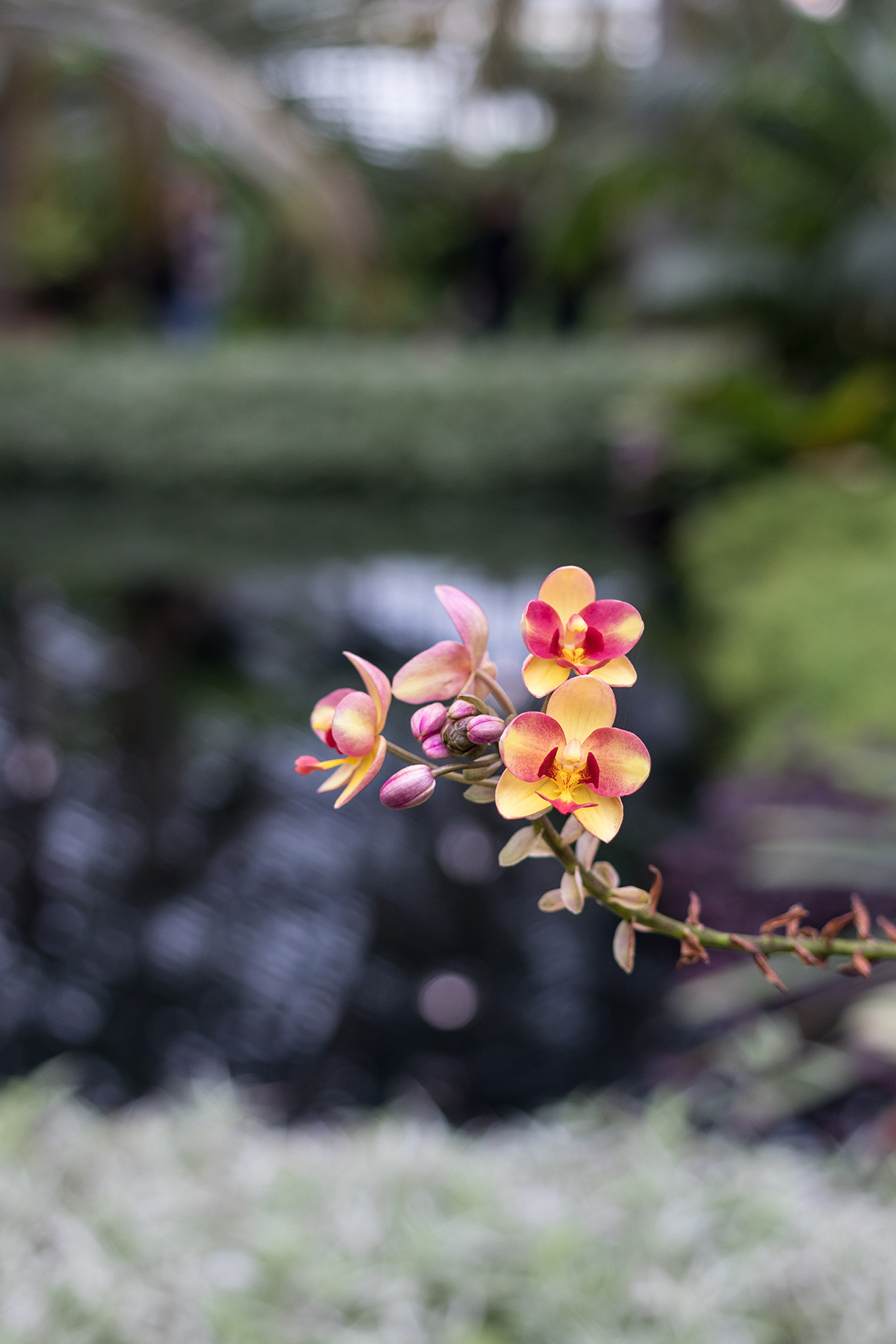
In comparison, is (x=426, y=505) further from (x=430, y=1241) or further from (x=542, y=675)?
(x=542, y=675)

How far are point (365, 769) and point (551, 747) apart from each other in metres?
0.07

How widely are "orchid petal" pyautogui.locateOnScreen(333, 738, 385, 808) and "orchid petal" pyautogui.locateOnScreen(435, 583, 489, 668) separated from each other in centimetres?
5

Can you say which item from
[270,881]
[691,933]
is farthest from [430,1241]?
[270,881]

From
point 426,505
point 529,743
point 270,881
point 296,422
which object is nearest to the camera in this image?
point 529,743

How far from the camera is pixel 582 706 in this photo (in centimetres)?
36

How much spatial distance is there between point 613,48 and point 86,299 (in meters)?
6.32

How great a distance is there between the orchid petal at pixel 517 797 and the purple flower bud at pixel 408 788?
0.10 feet

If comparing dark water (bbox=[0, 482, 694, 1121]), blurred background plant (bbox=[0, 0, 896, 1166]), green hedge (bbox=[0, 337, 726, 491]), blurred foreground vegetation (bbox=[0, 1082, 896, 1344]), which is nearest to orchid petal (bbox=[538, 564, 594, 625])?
blurred foreground vegetation (bbox=[0, 1082, 896, 1344])

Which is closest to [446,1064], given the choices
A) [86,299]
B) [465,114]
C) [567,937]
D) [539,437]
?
[567,937]

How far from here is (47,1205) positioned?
3.77 ft

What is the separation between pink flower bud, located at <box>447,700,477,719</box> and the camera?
1.23ft

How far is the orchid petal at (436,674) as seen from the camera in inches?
16.2

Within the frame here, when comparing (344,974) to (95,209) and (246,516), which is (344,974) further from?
(95,209)

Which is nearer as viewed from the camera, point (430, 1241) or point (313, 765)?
point (313, 765)
